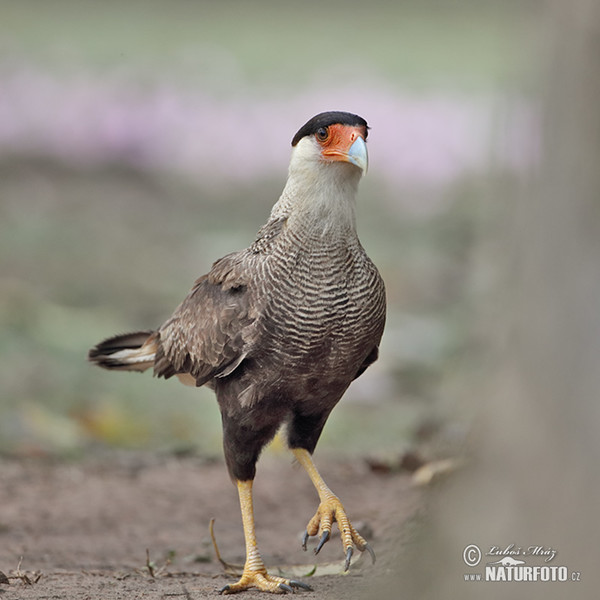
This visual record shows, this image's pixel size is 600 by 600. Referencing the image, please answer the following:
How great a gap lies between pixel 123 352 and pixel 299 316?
4.47 feet

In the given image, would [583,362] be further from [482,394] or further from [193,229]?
[193,229]

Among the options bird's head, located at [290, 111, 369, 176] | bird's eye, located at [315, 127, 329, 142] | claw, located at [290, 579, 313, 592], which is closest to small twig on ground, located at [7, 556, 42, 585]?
claw, located at [290, 579, 313, 592]

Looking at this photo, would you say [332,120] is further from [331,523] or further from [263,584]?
[263,584]

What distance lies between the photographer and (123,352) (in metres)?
4.66

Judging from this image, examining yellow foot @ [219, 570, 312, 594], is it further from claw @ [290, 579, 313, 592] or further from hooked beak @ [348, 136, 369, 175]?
hooked beak @ [348, 136, 369, 175]

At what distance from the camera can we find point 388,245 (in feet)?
34.2

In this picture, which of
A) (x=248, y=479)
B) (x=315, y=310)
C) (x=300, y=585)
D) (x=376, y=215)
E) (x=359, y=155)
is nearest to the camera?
(x=359, y=155)

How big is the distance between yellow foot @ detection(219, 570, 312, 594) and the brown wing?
787mm

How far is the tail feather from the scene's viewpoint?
4.62 metres

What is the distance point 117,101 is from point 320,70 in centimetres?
298

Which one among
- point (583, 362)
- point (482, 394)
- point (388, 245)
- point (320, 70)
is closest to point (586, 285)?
point (583, 362)

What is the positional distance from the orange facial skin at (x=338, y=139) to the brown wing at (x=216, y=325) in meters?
0.57

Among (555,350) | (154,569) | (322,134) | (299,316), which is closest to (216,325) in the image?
(299,316)

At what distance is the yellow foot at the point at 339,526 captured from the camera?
3.76 meters
